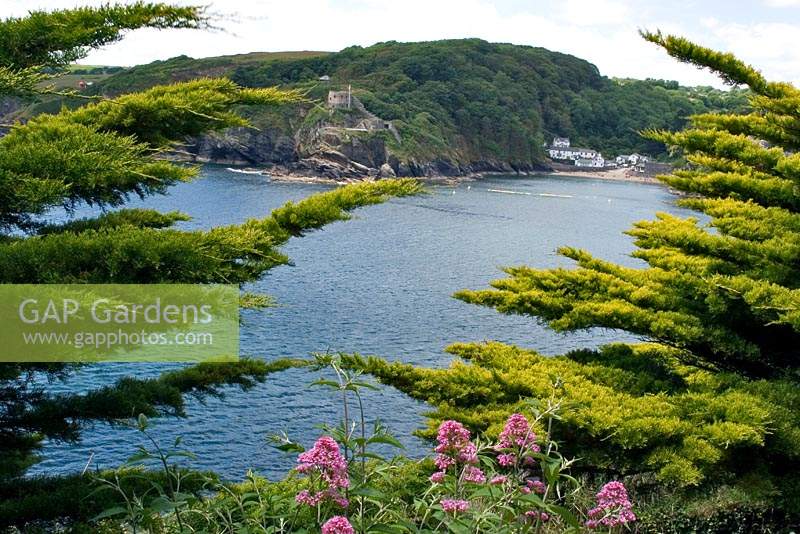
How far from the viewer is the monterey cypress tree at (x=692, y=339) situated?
28.5 feet

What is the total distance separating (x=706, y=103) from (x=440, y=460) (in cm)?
17557

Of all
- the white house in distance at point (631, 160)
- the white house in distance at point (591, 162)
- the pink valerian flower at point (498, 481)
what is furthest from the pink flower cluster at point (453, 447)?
the white house in distance at point (631, 160)

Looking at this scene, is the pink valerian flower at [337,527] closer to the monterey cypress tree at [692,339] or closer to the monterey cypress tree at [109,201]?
the monterey cypress tree at [109,201]

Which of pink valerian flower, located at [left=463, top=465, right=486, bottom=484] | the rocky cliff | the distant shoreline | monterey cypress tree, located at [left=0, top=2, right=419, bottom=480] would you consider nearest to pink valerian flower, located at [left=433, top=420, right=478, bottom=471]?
pink valerian flower, located at [left=463, top=465, right=486, bottom=484]

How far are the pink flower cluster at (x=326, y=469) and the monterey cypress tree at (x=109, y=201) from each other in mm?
3380

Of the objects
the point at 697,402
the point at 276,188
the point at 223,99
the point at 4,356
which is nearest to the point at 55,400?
the point at 4,356

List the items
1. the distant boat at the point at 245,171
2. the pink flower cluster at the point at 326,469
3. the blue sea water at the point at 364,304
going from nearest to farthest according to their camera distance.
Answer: the pink flower cluster at the point at 326,469 → the blue sea water at the point at 364,304 → the distant boat at the point at 245,171

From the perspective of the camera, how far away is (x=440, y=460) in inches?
158

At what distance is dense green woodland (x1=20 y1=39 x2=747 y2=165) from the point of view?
4577 inches

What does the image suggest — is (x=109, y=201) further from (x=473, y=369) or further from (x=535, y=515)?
(x=535, y=515)

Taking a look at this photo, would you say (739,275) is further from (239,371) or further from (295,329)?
(295,329)

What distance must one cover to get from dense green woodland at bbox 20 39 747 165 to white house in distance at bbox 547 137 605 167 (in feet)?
11.0

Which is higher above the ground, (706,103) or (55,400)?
(706,103)

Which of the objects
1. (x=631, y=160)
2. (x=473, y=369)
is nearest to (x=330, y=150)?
(x=631, y=160)
